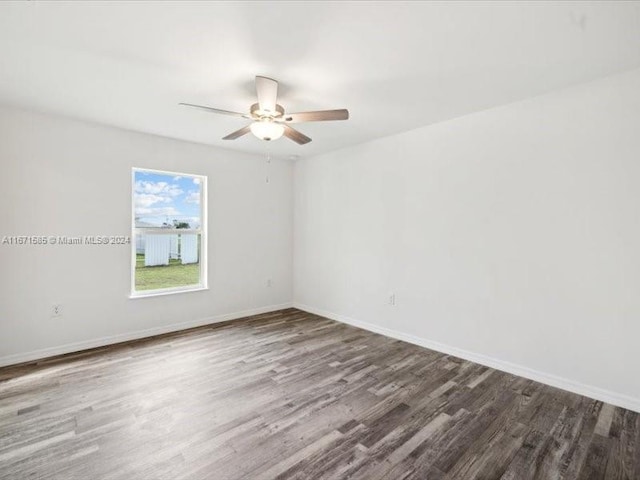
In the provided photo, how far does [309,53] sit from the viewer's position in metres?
2.11

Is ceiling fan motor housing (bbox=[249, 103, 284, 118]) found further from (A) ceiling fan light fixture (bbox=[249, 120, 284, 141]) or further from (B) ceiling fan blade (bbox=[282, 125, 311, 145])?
(B) ceiling fan blade (bbox=[282, 125, 311, 145])

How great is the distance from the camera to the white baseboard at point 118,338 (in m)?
3.12

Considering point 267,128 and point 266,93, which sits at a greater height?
point 266,93

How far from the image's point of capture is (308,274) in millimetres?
5066

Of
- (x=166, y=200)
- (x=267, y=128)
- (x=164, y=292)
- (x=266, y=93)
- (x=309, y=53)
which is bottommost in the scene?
(x=164, y=292)

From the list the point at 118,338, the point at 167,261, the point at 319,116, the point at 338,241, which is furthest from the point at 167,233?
the point at 319,116

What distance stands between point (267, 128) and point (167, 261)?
2.56 meters

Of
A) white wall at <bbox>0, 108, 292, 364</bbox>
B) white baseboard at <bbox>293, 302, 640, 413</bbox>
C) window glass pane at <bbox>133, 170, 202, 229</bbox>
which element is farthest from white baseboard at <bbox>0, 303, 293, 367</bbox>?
white baseboard at <bbox>293, 302, 640, 413</bbox>

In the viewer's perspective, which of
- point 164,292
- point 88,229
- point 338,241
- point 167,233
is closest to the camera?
point 88,229

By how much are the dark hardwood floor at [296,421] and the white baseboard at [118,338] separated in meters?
0.14

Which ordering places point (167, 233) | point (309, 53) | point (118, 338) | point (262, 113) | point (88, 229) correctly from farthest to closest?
point (167, 233) < point (118, 338) < point (88, 229) < point (262, 113) < point (309, 53)

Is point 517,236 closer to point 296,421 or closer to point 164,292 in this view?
point 296,421

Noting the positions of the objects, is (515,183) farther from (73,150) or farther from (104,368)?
(73,150)

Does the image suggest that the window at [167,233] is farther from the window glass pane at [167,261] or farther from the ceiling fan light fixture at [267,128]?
the ceiling fan light fixture at [267,128]
